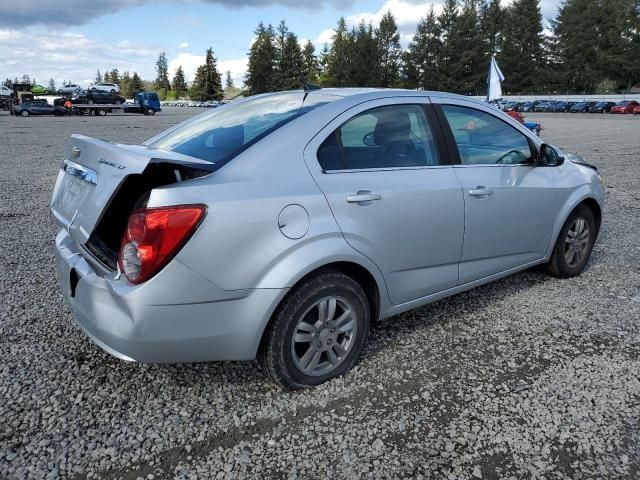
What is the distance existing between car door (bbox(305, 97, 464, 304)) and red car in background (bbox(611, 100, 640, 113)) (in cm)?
5568

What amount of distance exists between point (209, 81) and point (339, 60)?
2866 cm

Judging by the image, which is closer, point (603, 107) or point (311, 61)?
point (603, 107)

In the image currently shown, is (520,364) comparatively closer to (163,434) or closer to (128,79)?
(163,434)

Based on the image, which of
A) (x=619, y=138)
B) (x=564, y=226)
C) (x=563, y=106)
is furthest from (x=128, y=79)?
(x=564, y=226)

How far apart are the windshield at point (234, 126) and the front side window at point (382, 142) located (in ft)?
0.81

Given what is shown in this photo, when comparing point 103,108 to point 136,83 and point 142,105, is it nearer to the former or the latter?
point 142,105

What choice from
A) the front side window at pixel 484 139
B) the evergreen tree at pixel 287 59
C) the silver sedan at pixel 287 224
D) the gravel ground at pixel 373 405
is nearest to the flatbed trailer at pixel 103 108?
the gravel ground at pixel 373 405

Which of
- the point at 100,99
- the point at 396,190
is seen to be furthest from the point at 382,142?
the point at 100,99

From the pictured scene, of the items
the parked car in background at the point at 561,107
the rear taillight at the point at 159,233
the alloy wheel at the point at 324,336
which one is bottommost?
the alloy wheel at the point at 324,336

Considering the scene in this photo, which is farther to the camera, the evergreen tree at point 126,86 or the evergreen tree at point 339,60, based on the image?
the evergreen tree at point 126,86

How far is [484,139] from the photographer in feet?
12.1

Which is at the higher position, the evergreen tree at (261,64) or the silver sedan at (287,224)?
the evergreen tree at (261,64)

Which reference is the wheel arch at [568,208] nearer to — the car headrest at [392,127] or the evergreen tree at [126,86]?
the car headrest at [392,127]

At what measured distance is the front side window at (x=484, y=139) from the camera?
138 inches
